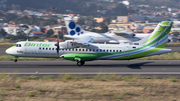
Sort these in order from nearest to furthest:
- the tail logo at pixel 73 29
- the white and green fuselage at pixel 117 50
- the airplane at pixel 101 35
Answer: the white and green fuselage at pixel 117 50
the tail logo at pixel 73 29
the airplane at pixel 101 35

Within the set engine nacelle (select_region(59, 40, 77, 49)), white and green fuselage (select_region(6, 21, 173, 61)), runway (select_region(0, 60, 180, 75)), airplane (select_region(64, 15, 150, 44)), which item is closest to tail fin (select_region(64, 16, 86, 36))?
airplane (select_region(64, 15, 150, 44))

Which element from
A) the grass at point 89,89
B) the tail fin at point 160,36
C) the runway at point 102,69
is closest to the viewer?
the grass at point 89,89

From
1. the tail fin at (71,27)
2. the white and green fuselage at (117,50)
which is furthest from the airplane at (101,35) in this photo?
the white and green fuselage at (117,50)

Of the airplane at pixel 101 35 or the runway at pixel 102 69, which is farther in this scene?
the airplane at pixel 101 35

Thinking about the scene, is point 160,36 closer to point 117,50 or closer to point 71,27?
point 117,50

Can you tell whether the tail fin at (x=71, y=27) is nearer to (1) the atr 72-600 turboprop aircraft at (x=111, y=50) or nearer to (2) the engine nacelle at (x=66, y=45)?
(1) the atr 72-600 turboprop aircraft at (x=111, y=50)

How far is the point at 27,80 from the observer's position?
21641 millimetres

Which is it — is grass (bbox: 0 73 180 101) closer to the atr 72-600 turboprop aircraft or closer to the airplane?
the atr 72-600 turboprop aircraft

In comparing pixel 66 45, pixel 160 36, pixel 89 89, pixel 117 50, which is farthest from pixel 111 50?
pixel 89 89

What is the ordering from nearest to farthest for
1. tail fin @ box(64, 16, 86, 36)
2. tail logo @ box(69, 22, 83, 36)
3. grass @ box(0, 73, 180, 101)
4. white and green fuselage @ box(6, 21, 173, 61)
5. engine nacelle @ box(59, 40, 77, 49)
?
grass @ box(0, 73, 180, 101)
engine nacelle @ box(59, 40, 77, 49)
white and green fuselage @ box(6, 21, 173, 61)
tail fin @ box(64, 16, 86, 36)
tail logo @ box(69, 22, 83, 36)

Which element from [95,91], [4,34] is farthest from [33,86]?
[4,34]

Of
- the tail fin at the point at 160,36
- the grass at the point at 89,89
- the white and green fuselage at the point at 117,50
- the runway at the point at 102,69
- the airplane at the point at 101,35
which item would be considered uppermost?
the airplane at the point at 101,35

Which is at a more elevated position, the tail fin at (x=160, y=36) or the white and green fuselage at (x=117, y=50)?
the tail fin at (x=160, y=36)

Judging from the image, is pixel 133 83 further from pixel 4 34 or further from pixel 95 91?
pixel 4 34
